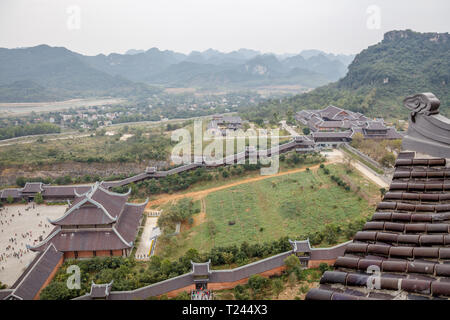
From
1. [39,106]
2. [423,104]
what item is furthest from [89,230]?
[39,106]

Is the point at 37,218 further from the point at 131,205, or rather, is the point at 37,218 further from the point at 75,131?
the point at 75,131

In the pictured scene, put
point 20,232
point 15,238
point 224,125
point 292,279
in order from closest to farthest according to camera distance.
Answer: point 292,279 < point 15,238 < point 20,232 < point 224,125

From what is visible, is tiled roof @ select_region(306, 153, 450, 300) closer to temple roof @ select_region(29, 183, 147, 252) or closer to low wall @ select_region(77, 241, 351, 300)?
low wall @ select_region(77, 241, 351, 300)

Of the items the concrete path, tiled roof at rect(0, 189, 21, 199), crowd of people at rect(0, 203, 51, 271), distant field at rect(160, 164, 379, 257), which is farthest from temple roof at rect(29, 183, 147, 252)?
tiled roof at rect(0, 189, 21, 199)

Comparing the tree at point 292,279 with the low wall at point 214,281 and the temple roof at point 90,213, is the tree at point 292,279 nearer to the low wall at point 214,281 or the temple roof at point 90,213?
the low wall at point 214,281

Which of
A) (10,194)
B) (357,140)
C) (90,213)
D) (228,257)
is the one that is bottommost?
(228,257)

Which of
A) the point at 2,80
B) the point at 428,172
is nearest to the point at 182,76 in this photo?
the point at 2,80

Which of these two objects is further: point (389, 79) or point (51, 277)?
point (389, 79)

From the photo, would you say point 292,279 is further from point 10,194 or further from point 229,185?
point 10,194
